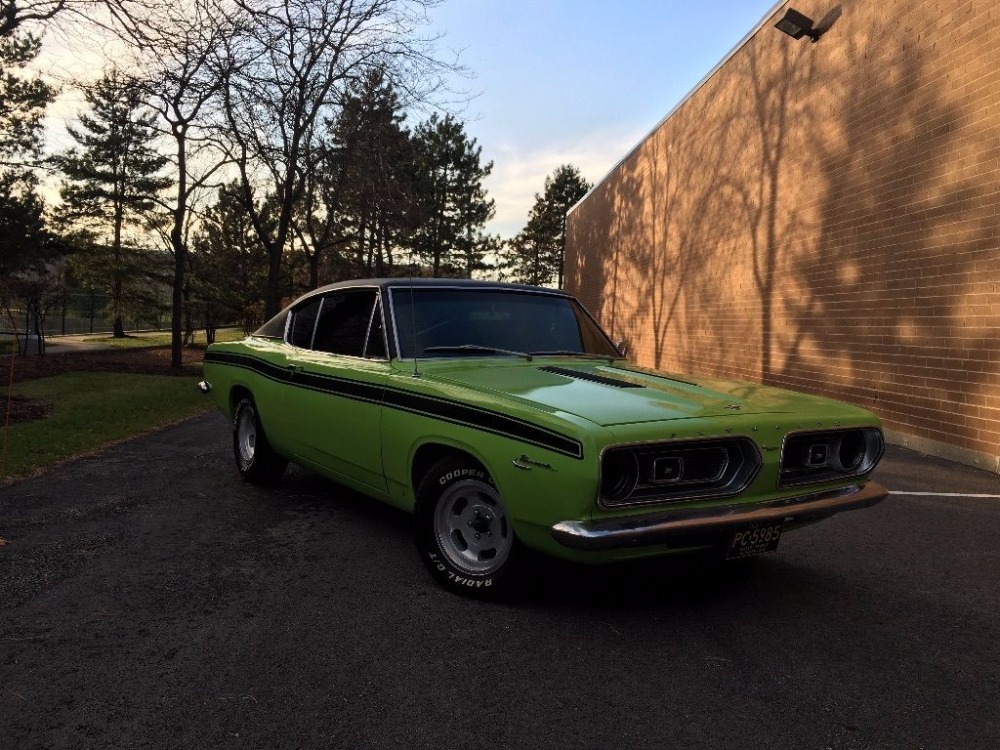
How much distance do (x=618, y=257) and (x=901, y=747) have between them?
21627mm

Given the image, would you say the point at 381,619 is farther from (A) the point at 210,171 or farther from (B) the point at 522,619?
(A) the point at 210,171

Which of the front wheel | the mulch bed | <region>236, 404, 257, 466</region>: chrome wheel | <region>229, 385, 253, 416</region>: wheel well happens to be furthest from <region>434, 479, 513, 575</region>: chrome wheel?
the mulch bed

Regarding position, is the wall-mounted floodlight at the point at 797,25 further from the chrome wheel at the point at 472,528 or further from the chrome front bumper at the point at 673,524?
the chrome wheel at the point at 472,528

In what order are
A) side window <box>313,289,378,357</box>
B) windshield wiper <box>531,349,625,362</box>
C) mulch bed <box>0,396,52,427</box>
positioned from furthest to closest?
mulch bed <box>0,396,52,427</box> < side window <box>313,289,378,357</box> < windshield wiper <box>531,349,625,362</box>

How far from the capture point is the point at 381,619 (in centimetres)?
319

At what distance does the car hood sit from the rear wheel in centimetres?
245

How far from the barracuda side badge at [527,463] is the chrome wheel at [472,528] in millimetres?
307

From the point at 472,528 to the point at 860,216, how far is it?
828 cm

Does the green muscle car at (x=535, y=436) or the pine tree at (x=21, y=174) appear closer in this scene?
the green muscle car at (x=535, y=436)

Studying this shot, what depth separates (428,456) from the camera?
3.68 meters

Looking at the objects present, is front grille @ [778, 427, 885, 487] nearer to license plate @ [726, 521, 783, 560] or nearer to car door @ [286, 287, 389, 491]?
license plate @ [726, 521, 783, 560]

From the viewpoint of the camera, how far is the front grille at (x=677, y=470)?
2.80 meters

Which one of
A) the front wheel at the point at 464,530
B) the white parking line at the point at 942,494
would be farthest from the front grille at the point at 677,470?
the white parking line at the point at 942,494

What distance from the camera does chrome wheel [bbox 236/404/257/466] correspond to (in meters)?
5.86
